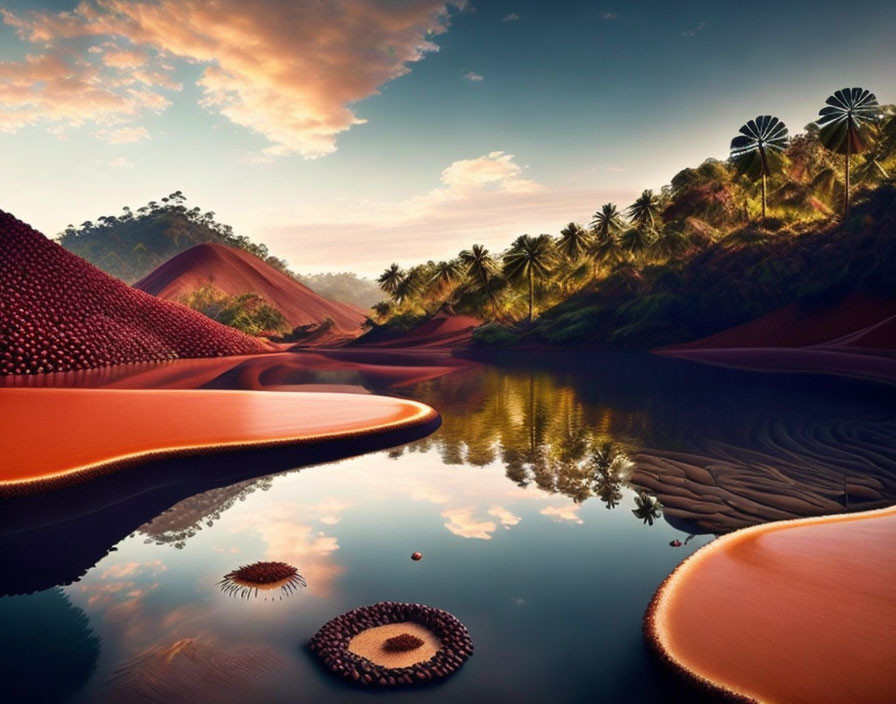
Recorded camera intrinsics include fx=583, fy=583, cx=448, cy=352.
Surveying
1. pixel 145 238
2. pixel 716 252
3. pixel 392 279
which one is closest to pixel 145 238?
pixel 145 238

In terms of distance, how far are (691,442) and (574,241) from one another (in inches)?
1871

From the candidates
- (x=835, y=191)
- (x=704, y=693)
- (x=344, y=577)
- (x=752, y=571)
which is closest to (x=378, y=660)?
(x=344, y=577)

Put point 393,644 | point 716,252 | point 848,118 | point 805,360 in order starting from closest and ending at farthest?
→ point 393,644 → point 805,360 → point 848,118 → point 716,252

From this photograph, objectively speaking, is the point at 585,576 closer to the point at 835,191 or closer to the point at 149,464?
the point at 149,464

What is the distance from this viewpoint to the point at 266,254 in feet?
449

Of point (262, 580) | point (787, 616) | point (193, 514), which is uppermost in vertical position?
point (787, 616)

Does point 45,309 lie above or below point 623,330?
above

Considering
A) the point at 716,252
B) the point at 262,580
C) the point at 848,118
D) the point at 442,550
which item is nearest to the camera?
the point at 262,580

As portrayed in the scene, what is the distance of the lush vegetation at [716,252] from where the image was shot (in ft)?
138

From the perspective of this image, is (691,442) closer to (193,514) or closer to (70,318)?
(193,514)

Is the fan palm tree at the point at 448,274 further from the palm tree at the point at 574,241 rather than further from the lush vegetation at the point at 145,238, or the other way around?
the lush vegetation at the point at 145,238

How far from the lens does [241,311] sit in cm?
7750

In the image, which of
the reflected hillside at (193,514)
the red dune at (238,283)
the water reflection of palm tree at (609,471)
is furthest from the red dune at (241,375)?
the red dune at (238,283)

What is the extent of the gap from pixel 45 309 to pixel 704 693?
1527 inches
